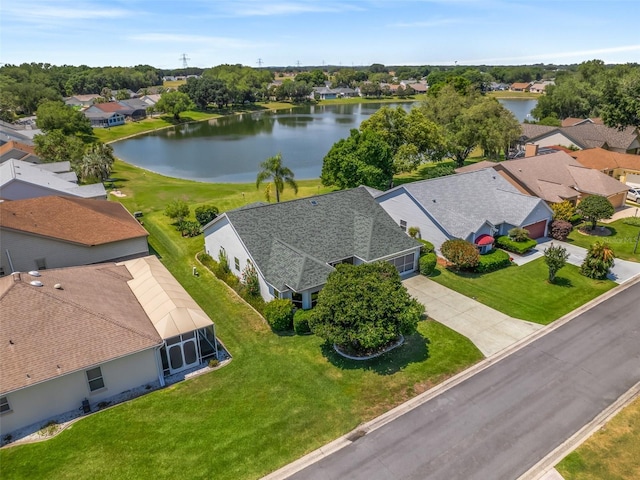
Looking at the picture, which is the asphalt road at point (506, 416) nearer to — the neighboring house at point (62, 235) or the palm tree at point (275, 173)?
the neighboring house at point (62, 235)

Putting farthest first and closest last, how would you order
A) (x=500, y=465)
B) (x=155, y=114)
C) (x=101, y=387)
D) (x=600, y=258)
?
(x=155, y=114), (x=600, y=258), (x=101, y=387), (x=500, y=465)

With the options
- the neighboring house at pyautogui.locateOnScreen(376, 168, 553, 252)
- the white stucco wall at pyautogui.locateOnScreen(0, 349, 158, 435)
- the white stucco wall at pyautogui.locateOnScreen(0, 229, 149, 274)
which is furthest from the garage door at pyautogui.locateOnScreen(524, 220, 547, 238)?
the white stucco wall at pyautogui.locateOnScreen(0, 229, 149, 274)

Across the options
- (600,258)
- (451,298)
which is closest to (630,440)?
(451,298)

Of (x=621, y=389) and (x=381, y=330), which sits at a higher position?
(x=381, y=330)

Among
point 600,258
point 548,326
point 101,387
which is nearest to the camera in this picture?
point 101,387

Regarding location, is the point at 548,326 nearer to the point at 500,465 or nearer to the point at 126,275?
the point at 500,465

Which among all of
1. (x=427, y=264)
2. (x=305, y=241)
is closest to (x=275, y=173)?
(x=305, y=241)

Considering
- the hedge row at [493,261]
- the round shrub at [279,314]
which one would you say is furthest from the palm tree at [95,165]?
the hedge row at [493,261]
